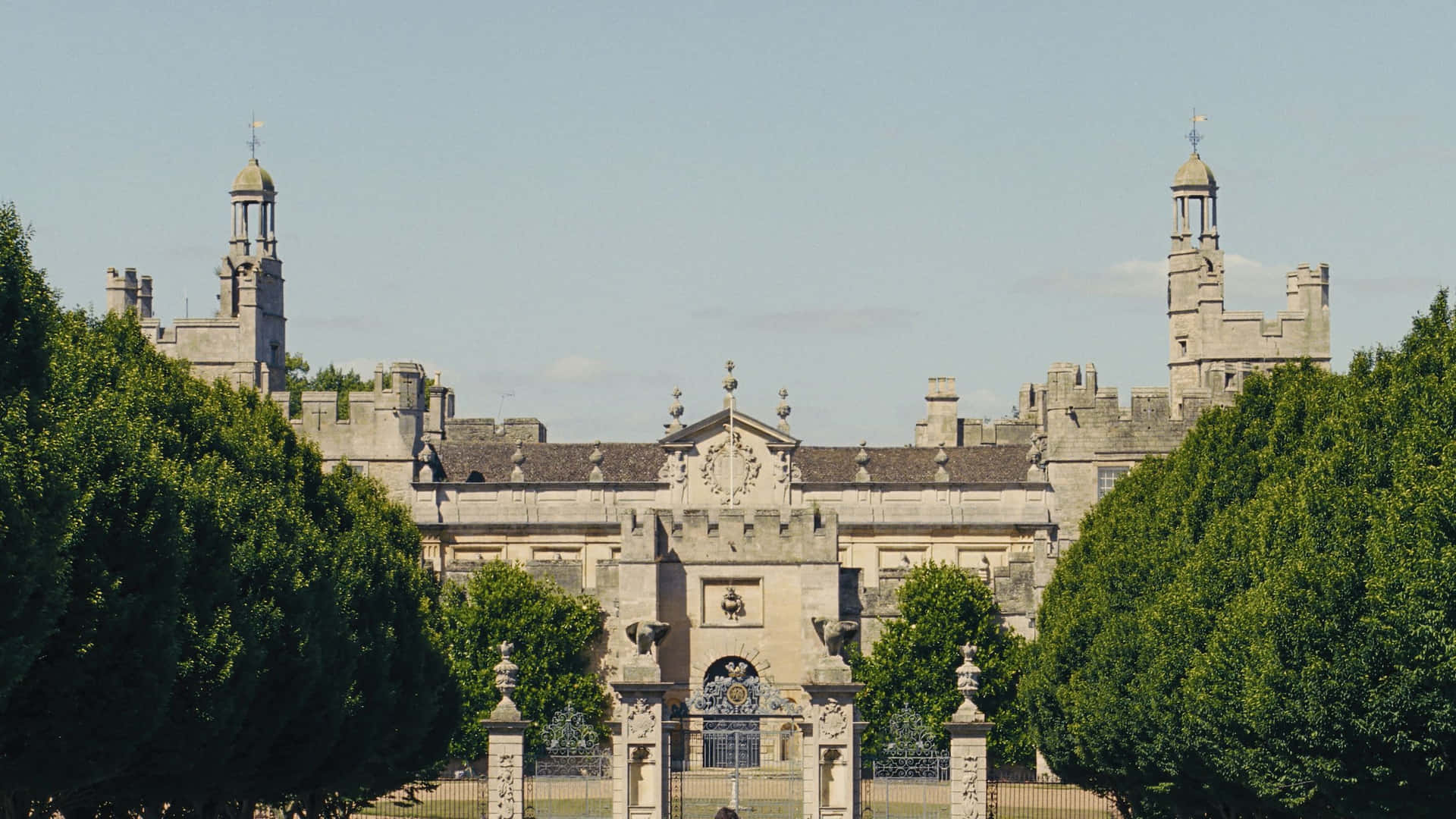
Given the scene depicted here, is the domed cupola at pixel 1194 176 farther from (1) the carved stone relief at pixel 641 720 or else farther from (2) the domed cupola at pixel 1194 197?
(1) the carved stone relief at pixel 641 720

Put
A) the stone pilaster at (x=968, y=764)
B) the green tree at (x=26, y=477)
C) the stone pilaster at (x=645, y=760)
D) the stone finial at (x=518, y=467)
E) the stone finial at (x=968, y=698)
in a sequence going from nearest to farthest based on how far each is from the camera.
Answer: the green tree at (x=26, y=477) → the stone pilaster at (x=968, y=764) → the stone finial at (x=968, y=698) → the stone pilaster at (x=645, y=760) → the stone finial at (x=518, y=467)

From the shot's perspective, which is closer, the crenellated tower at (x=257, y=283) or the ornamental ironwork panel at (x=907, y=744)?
the ornamental ironwork panel at (x=907, y=744)

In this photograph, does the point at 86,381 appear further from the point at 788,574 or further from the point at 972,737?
the point at 788,574

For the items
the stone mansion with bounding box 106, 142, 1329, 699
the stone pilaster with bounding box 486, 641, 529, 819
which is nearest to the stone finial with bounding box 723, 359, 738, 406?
the stone mansion with bounding box 106, 142, 1329, 699

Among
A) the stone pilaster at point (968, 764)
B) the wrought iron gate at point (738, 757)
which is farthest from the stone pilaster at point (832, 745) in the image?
the stone pilaster at point (968, 764)

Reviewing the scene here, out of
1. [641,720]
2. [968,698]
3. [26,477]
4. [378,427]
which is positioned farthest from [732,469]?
[26,477]

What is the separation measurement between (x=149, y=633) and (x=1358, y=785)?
17.1m

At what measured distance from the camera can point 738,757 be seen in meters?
61.2

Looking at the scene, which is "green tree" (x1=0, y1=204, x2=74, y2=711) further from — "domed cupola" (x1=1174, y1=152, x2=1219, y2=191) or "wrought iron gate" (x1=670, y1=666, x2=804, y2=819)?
"domed cupola" (x1=1174, y1=152, x2=1219, y2=191)

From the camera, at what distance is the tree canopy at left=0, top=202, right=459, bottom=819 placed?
35.1 meters

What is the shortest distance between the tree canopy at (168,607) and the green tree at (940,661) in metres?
26.6

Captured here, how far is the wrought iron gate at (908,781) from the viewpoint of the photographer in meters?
61.8

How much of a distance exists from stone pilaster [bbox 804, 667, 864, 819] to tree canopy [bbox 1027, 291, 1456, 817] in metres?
4.93

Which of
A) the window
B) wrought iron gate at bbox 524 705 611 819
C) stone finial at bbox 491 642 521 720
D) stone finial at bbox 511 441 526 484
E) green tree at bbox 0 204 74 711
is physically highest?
stone finial at bbox 511 441 526 484
